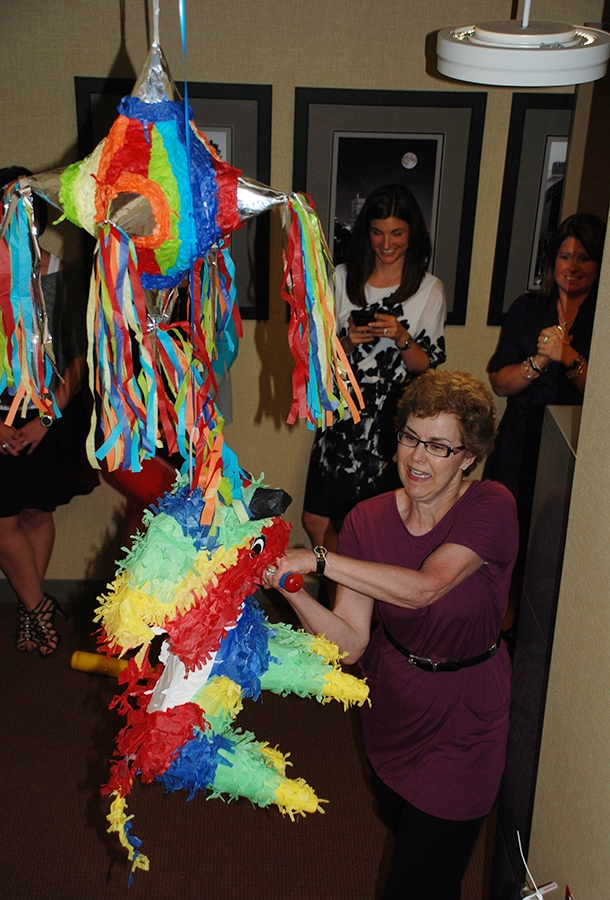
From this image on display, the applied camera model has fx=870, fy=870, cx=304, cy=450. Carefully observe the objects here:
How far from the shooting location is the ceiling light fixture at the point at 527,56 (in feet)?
5.06

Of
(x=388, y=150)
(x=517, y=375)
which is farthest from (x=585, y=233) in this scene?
(x=388, y=150)

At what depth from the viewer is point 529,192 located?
2.70m

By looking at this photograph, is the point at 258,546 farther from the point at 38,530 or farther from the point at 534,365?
the point at 38,530

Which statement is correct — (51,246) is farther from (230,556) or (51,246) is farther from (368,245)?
(230,556)

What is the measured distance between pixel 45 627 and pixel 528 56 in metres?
2.30

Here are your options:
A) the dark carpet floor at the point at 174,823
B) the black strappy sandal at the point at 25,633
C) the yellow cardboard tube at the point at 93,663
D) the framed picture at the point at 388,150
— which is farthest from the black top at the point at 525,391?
the black strappy sandal at the point at 25,633

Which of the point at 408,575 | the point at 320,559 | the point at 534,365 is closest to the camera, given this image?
the point at 320,559

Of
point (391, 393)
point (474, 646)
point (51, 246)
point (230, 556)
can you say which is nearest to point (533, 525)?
point (474, 646)

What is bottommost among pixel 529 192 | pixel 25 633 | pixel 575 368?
pixel 25 633

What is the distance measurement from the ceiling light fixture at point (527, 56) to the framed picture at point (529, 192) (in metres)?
1.04

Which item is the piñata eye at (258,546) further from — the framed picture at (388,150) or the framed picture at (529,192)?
the framed picture at (529,192)

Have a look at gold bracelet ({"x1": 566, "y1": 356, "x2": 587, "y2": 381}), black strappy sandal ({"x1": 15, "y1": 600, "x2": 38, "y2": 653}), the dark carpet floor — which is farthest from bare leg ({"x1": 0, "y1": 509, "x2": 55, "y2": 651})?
gold bracelet ({"x1": 566, "y1": 356, "x2": 587, "y2": 381})

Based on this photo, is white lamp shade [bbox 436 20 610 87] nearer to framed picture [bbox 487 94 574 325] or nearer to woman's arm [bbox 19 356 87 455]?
framed picture [bbox 487 94 574 325]

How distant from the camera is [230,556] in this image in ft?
4.03
